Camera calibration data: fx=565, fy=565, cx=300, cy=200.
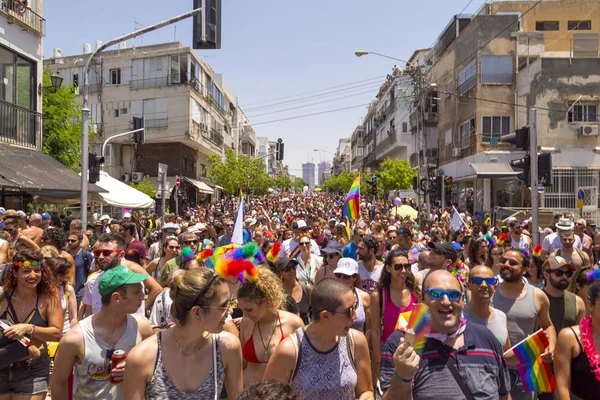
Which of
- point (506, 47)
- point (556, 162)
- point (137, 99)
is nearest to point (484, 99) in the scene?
point (506, 47)

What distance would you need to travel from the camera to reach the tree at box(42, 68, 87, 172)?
2630 centimetres

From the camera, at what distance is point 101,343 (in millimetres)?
3350

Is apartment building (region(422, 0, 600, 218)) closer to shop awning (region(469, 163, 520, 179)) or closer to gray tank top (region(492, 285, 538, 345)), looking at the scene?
shop awning (region(469, 163, 520, 179))

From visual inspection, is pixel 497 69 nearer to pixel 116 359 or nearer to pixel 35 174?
pixel 35 174

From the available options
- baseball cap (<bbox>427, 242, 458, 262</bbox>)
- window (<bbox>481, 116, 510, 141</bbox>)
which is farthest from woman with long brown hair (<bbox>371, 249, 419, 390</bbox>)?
window (<bbox>481, 116, 510, 141</bbox>)

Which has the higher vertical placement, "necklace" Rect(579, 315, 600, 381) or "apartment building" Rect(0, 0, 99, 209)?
"apartment building" Rect(0, 0, 99, 209)

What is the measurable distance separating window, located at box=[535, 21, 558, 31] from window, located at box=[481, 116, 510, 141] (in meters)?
7.43

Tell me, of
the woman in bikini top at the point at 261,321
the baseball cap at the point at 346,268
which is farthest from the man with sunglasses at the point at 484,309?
the baseball cap at the point at 346,268

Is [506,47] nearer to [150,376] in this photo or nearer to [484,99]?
[484,99]

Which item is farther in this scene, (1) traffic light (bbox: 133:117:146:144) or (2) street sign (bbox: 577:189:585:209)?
(2) street sign (bbox: 577:189:585:209)

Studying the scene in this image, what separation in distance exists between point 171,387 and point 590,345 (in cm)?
247

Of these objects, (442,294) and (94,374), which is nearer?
(442,294)

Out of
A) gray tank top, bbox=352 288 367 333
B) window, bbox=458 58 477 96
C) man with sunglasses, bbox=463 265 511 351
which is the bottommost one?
gray tank top, bbox=352 288 367 333

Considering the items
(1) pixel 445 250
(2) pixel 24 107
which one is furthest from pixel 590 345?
(2) pixel 24 107
